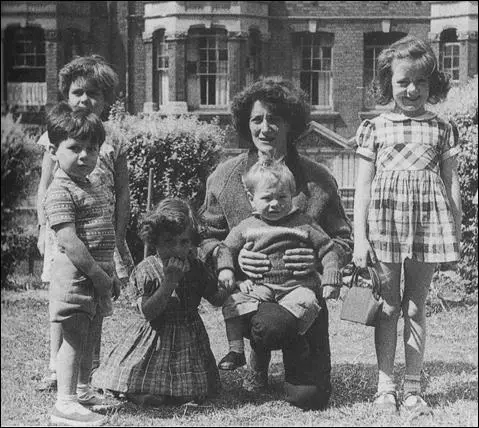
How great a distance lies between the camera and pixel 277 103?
16.3ft

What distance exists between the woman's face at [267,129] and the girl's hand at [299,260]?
62 centimetres

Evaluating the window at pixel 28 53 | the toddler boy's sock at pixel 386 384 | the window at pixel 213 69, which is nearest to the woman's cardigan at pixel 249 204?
the toddler boy's sock at pixel 386 384

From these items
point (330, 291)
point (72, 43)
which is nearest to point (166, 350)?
point (330, 291)

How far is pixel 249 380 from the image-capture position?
521cm

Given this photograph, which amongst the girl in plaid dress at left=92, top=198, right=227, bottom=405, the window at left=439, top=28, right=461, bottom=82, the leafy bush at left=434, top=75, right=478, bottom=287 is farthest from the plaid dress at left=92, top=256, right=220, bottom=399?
the window at left=439, top=28, right=461, bottom=82

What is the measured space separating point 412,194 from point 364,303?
2.14 ft

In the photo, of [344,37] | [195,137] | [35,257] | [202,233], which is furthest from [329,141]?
[202,233]

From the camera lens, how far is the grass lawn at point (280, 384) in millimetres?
4621

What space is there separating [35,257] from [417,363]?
20.2ft

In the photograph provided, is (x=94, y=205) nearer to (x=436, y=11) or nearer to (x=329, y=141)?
(x=329, y=141)

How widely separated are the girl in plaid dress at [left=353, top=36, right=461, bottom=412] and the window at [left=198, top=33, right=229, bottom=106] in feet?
59.1

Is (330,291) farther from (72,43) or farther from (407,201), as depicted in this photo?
(72,43)

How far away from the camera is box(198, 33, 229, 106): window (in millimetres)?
22688

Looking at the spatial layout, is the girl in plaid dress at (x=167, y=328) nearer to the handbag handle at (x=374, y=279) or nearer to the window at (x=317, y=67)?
the handbag handle at (x=374, y=279)
